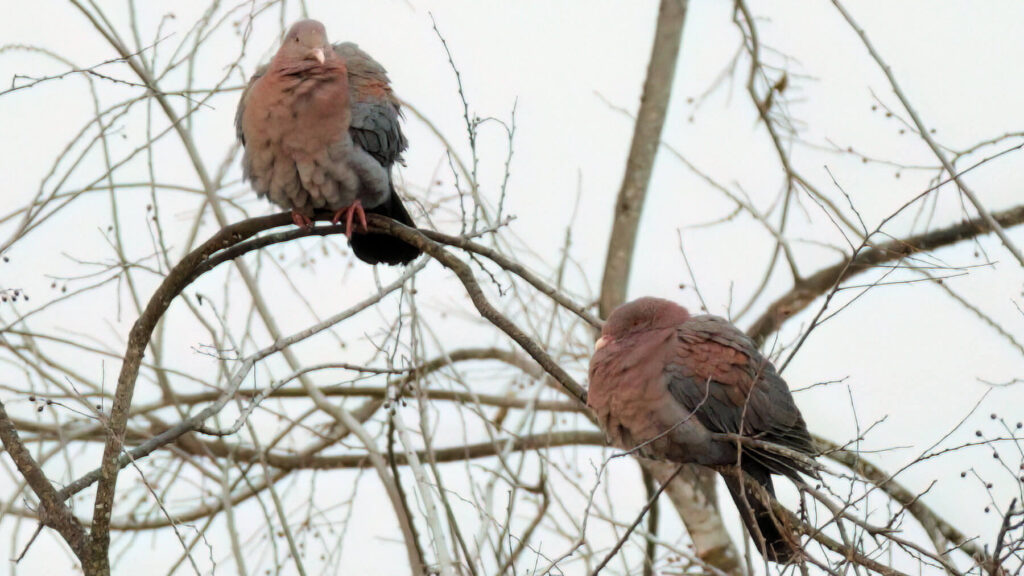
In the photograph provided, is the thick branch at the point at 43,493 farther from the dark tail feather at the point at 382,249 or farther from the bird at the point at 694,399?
the bird at the point at 694,399

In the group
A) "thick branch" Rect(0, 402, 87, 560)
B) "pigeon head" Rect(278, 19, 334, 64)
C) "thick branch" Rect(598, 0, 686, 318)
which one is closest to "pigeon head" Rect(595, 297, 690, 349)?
"pigeon head" Rect(278, 19, 334, 64)

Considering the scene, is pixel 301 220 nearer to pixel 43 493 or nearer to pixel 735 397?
pixel 43 493

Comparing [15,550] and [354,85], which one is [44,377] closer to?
[15,550]

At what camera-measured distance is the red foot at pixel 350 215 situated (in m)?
3.81

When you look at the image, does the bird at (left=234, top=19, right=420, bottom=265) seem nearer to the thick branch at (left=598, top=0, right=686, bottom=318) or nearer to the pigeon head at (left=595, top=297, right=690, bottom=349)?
the pigeon head at (left=595, top=297, right=690, bottom=349)

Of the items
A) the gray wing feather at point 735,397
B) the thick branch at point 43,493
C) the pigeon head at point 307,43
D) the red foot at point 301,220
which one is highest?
the pigeon head at point 307,43

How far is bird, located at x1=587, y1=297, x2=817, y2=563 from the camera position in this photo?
12.6 ft

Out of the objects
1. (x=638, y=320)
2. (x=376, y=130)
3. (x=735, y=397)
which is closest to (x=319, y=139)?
(x=376, y=130)

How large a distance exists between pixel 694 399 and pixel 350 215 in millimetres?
1319

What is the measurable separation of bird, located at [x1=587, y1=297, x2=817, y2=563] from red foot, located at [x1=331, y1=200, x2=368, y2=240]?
94cm

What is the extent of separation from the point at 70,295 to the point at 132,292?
0.93 feet

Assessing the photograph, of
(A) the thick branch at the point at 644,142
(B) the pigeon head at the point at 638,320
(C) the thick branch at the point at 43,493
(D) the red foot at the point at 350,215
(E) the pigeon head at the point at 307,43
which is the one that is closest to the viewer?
(C) the thick branch at the point at 43,493

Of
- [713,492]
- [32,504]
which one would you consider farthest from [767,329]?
[32,504]

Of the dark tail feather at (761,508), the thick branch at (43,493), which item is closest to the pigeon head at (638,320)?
the dark tail feather at (761,508)
